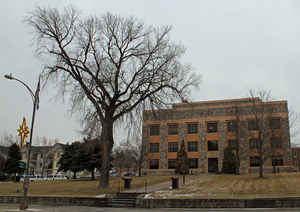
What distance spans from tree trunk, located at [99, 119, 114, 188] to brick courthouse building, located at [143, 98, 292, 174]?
2400cm

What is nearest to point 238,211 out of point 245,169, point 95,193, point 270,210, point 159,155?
point 270,210

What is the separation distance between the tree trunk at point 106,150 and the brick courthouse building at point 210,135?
24.0m

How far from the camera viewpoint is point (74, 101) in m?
27.5

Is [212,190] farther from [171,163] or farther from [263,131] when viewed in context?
[171,163]

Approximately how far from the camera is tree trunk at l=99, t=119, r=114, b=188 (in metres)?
27.6

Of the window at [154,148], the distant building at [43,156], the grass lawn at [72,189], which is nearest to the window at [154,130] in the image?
the window at [154,148]

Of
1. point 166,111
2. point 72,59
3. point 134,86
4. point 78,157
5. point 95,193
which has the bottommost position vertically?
point 95,193

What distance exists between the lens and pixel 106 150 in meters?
27.7

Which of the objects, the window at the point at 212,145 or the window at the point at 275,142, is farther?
the window at the point at 212,145

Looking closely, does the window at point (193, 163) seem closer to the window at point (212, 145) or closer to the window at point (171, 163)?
the window at point (171, 163)

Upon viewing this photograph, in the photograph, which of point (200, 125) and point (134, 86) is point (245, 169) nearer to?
point (200, 125)

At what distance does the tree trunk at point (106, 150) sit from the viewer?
27578mm

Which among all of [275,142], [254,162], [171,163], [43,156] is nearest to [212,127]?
[254,162]

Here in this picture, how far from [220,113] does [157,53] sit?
104ft
